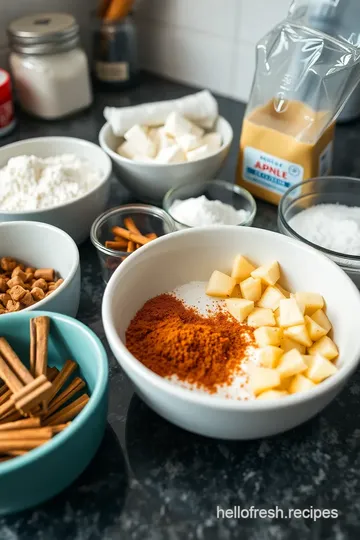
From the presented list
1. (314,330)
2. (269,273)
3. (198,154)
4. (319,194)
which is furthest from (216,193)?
(314,330)

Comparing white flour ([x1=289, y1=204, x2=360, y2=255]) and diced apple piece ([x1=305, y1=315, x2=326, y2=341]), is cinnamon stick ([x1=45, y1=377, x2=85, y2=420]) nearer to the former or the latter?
diced apple piece ([x1=305, y1=315, x2=326, y2=341])

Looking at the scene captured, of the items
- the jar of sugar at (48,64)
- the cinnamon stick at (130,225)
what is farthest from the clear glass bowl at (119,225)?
the jar of sugar at (48,64)

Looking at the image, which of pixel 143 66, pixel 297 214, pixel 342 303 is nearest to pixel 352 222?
pixel 297 214

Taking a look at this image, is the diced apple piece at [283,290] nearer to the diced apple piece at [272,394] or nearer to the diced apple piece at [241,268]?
the diced apple piece at [241,268]

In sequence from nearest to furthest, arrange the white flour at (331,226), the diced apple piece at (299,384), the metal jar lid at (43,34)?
the diced apple piece at (299,384) → the white flour at (331,226) → the metal jar lid at (43,34)

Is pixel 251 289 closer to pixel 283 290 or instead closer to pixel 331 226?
pixel 283 290

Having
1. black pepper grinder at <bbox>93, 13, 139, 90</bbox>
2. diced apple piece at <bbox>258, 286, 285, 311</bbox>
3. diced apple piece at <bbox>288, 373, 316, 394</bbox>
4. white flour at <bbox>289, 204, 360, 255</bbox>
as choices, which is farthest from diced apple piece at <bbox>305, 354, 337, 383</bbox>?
black pepper grinder at <bbox>93, 13, 139, 90</bbox>
